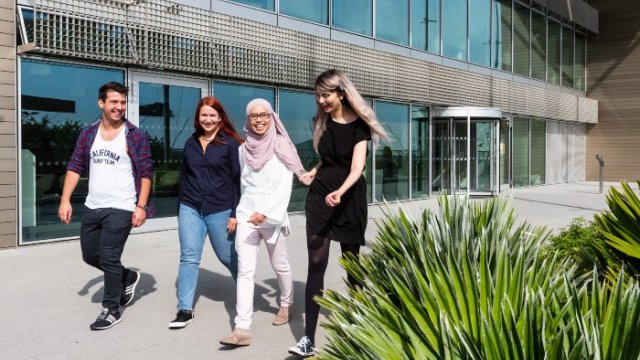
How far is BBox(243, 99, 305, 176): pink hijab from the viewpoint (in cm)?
443

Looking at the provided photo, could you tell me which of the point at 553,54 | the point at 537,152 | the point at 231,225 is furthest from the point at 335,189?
the point at 553,54

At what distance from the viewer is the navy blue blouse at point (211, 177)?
4719mm

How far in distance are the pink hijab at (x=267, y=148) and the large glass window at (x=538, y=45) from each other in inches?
790

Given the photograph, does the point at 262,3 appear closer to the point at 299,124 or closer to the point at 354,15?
the point at 299,124

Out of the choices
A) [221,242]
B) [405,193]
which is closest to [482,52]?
[405,193]

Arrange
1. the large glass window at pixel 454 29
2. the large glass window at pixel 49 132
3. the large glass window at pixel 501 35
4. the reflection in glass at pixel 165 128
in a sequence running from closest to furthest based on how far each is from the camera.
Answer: the large glass window at pixel 49 132 → the reflection in glass at pixel 165 128 → the large glass window at pixel 454 29 → the large glass window at pixel 501 35

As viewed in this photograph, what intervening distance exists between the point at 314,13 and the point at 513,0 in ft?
35.6

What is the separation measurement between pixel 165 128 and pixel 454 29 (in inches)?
406

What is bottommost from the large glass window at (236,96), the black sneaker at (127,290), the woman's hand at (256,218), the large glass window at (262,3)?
the black sneaker at (127,290)

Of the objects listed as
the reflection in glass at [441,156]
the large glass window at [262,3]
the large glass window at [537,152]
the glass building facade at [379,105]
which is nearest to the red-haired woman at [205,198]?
the glass building facade at [379,105]

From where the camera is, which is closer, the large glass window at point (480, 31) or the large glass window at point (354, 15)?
the large glass window at point (354, 15)

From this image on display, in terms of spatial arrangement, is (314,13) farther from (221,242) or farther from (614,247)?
(614,247)

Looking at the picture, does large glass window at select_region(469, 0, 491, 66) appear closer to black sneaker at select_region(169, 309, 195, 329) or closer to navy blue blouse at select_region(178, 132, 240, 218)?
navy blue blouse at select_region(178, 132, 240, 218)

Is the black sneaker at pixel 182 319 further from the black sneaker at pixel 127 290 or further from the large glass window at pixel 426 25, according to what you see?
the large glass window at pixel 426 25
